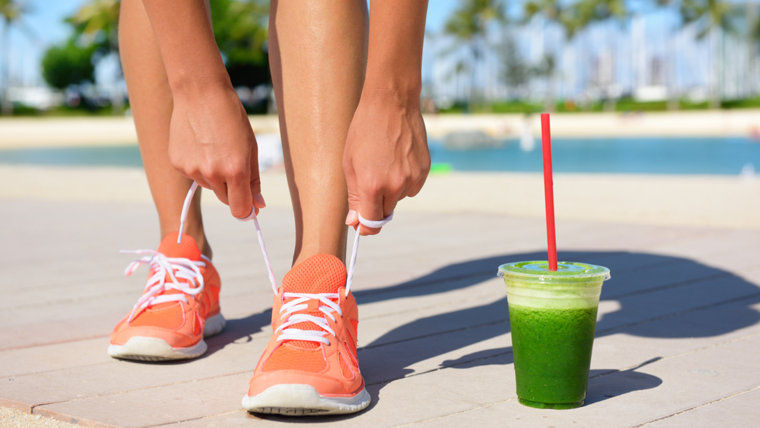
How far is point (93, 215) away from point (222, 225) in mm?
1040

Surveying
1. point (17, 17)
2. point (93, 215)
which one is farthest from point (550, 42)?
point (93, 215)

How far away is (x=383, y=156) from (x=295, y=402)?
1.55ft

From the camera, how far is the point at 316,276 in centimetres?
170

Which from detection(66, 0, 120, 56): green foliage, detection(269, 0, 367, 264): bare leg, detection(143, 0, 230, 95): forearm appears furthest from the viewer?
detection(66, 0, 120, 56): green foliage

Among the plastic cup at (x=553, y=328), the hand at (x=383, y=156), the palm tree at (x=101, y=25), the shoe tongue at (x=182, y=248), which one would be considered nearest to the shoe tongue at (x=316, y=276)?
the hand at (x=383, y=156)

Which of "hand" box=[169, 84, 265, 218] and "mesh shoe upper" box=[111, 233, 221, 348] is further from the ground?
"hand" box=[169, 84, 265, 218]

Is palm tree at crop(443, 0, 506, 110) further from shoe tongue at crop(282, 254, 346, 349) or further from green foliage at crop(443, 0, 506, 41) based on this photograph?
shoe tongue at crop(282, 254, 346, 349)

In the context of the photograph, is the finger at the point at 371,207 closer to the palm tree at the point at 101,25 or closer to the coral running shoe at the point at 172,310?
the coral running shoe at the point at 172,310

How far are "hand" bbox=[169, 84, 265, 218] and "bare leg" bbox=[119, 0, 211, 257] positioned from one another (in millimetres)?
558

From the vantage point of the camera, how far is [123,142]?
39312 millimetres

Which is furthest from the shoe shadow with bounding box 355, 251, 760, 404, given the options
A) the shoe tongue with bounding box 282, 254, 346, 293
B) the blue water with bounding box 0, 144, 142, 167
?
the blue water with bounding box 0, 144, 142, 167

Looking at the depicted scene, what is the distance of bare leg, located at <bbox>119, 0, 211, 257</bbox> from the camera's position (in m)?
2.18

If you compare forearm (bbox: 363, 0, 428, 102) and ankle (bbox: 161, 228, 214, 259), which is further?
ankle (bbox: 161, 228, 214, 259)

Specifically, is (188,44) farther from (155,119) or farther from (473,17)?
(473,17)
